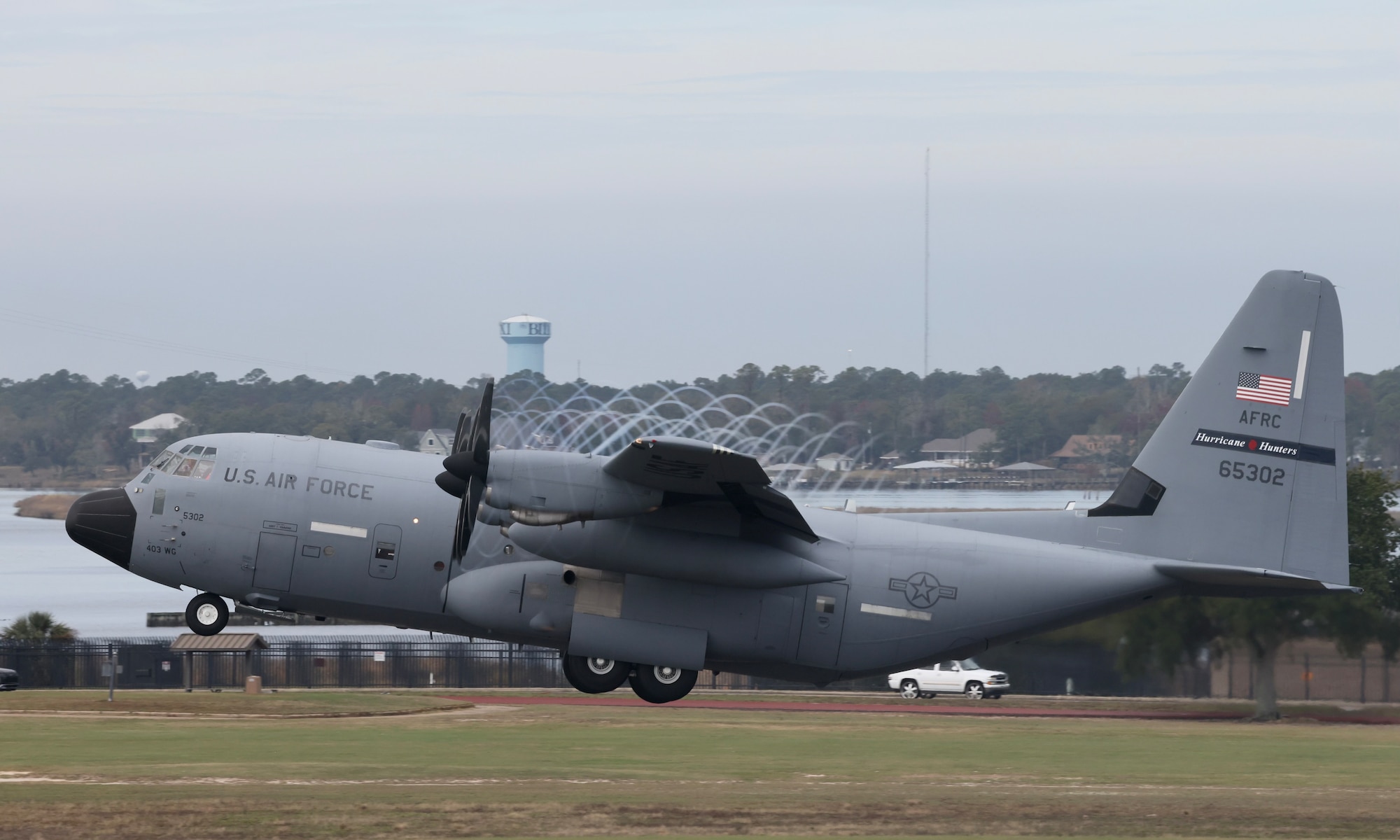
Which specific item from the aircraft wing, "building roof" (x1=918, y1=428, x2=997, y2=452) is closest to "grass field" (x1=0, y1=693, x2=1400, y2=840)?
"building roof" (x1=918, y1=428, x2=997, y2=452)

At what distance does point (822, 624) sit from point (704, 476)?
10.9 ft

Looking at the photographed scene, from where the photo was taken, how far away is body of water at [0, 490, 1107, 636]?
4122 centimetres

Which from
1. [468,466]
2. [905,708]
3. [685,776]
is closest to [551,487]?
[468,466]

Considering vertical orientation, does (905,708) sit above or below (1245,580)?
below

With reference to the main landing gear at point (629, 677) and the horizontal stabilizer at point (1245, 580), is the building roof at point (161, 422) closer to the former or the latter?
the main landing gear at point (629, 677)

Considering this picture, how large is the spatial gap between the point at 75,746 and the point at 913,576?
2432 centimetres

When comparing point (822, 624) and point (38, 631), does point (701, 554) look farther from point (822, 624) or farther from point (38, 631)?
point (38, 631)

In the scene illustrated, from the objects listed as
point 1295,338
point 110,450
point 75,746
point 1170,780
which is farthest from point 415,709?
point 110,450

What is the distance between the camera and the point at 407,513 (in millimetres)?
20766

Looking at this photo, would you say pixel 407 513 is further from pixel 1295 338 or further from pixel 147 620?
pixel 147 620

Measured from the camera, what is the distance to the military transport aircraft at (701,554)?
805 inches

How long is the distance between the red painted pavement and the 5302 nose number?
2648 cm

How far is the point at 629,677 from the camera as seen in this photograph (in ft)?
69.8

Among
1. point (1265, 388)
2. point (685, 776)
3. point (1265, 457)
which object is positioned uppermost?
point (1265, 388)
